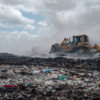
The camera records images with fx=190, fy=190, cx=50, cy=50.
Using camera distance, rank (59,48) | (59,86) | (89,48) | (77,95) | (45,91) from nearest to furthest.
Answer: (77,95)
(45,91)
(59,86)
(89,48)
(59,48)

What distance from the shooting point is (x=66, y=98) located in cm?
511

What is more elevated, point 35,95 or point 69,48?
point 69,48

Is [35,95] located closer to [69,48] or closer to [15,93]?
[15,93]

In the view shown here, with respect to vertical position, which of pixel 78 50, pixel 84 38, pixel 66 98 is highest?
pixel 84 38

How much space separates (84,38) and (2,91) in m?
15.1

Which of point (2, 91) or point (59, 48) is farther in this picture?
point (59, 48)

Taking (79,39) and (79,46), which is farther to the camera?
(79,39)

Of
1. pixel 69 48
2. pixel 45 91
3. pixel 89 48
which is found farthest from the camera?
pixel 69 48

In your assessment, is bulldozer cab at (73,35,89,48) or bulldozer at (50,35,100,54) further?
bulldozer cab at (73,35,89,48)

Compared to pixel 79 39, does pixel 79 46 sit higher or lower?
lower

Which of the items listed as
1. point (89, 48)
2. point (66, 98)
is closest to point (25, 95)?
point (66, 98)

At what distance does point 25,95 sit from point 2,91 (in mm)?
921

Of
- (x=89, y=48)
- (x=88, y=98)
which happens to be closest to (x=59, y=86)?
(x=88, y=98)

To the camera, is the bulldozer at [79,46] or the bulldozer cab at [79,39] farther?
the bulldozer cab at [79,39]
